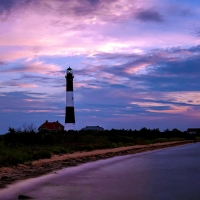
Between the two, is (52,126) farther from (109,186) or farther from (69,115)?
(109,186)

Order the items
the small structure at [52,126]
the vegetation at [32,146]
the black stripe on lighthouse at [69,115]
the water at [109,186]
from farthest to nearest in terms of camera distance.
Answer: the small structure at [52,126], the black stripe on lighthouse at [69,115], the vegetation at [32,146], the water at [109,186]

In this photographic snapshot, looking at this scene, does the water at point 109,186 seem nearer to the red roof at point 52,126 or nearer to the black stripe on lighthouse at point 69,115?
the black stripe on lighthouse at point 69,115

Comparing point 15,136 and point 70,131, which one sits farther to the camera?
point 70,131

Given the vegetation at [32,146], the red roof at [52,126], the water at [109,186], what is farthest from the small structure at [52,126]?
the water at [109,186]

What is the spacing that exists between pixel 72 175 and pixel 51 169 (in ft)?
7.35

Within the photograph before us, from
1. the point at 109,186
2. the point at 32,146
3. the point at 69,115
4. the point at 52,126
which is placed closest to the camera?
the point at 109,186

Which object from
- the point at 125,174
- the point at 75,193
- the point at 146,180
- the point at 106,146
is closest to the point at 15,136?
the point at 106,146

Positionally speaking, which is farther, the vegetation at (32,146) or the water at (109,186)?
the vegetation at (32,146)

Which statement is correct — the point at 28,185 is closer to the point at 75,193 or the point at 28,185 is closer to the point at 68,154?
the point at 75,193

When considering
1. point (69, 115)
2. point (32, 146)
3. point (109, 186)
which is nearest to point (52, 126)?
point (69, 115)

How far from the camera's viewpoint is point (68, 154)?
27.8m

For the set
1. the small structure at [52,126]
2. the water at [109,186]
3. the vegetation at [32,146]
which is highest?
the small structure at [52,126]

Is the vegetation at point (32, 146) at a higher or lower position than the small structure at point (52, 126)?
lower

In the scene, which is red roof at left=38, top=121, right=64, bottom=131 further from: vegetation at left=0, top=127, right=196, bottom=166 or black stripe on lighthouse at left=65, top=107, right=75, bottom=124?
vegetation at left=0, top=127, right=196, bottom=166
